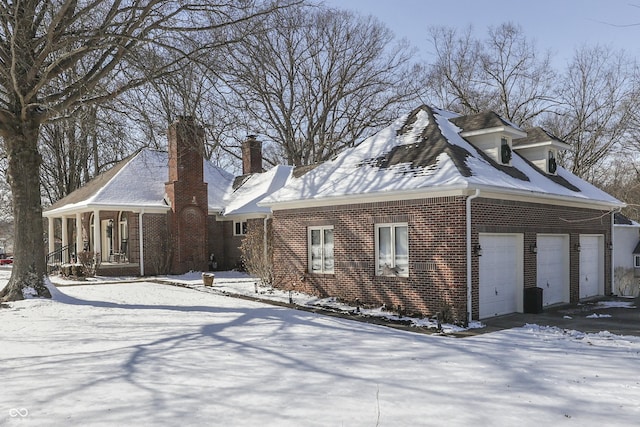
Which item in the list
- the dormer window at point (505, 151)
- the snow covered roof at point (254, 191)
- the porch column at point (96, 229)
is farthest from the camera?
the snow covered roof at point (254, 191)

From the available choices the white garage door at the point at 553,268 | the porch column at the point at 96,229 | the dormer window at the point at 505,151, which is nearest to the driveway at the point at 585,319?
the white garage door at the point at 553,268

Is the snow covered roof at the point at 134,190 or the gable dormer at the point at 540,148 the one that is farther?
the snow covered roof at the point at 134,190

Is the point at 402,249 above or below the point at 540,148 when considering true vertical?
below

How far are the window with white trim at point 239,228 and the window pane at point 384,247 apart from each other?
11786 millimetres

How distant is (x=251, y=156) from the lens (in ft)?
98.0

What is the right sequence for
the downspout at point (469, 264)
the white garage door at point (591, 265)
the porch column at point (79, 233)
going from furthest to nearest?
1. the porch column at point (79, 233)
2. the white garage door at point (591, 265)
3. the downspout at point (469, 264)

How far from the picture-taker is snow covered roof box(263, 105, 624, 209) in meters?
12.9

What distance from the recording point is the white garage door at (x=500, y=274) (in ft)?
42.1

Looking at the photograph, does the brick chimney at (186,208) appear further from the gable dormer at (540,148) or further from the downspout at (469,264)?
the downspout at (469,264)

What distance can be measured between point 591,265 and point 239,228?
1491 centimetres

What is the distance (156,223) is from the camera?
23375 mm

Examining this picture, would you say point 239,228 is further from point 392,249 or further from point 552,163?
point 552,163

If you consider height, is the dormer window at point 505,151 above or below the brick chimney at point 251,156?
below

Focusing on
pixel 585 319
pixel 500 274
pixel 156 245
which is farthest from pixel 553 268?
pixel 156 245
